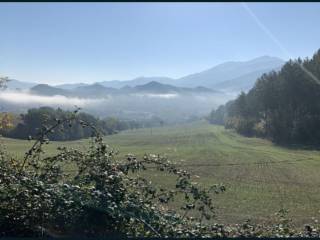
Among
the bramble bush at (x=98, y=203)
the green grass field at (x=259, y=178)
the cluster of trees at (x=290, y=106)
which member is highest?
the cluster of trees at (x=290, y=106)

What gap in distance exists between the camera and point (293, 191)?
22.7m

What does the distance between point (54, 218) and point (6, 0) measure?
7.89 feet

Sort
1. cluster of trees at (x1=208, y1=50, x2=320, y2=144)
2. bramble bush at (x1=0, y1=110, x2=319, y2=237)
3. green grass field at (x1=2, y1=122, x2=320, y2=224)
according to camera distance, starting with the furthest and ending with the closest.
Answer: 1. cluster of trees at (x1=208, y1=50, x2=320, y2=144)
2. green grass field at (x1=2, y1=122, x2=320, y2=224)
3. bramble bush at (x1=0, y1=110, x2=319, y2=237)

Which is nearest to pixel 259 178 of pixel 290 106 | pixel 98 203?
pixel 98 203

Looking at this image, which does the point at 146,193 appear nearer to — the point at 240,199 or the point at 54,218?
the point at 54,218

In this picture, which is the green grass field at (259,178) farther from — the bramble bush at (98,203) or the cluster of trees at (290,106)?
the cluster of trees at (290,106)

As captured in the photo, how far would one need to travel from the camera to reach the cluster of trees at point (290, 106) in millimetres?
54719

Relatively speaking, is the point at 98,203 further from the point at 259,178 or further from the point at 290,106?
the point at 290,106

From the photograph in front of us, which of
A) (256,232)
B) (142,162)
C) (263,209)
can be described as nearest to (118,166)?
(142,162)

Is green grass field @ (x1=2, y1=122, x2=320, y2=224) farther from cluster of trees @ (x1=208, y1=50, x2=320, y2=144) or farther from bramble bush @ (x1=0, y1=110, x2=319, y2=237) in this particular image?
cluster of trees @ (x1=208, y1=50, x2=320, y2=144)

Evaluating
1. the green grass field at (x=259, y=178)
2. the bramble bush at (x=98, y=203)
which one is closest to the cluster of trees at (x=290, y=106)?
the green grass field at (x=259, y=178)

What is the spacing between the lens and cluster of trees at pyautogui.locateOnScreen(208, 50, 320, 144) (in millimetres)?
54719

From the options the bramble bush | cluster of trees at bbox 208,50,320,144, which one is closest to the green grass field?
the bramble bush

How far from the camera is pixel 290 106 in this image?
2377 inches
